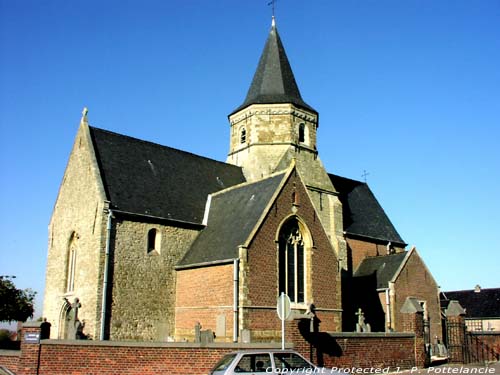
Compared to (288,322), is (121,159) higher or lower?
higher

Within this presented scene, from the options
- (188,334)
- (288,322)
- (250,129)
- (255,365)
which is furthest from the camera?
(250,129)

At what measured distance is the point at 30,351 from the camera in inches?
586

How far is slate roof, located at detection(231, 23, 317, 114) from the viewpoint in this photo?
3294cm

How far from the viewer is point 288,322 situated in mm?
17266

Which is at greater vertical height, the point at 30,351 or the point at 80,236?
the point at 80,236

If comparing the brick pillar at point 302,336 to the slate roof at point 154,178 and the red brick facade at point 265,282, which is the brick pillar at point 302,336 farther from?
the slate roof at point 154,178

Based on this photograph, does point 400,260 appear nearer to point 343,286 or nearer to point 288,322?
point 343,286

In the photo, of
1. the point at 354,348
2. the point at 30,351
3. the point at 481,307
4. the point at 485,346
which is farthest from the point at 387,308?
the point at 481,307

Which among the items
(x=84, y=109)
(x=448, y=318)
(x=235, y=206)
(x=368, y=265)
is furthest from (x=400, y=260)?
(x=84, y=109)

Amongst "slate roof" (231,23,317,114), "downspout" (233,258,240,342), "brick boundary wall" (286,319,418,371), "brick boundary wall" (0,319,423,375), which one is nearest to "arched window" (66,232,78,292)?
"downspout" (233,258,240,342)

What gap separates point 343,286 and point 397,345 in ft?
37.8

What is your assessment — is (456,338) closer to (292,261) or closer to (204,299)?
(292,261)

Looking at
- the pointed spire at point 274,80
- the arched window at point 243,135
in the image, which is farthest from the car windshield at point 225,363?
the pointed spire at point 274,80

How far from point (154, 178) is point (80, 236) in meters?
4.82
